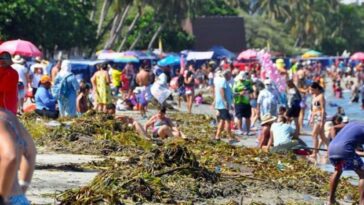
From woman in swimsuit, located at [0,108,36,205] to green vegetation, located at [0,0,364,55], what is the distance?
111 ft

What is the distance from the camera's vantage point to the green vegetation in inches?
1913

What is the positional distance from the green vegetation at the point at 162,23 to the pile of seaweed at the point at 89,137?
21.9 m

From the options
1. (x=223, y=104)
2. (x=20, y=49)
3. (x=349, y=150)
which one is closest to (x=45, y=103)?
(x=223, y=104)

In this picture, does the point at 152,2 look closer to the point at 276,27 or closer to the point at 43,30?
the point at 43,30

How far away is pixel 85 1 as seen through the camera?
5897 cm

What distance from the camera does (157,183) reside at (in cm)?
1205

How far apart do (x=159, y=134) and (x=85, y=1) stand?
40.2 meters

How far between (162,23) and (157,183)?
200 feet

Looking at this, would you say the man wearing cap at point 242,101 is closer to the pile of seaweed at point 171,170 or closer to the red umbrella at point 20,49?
the pile of seaweed at point 171,170

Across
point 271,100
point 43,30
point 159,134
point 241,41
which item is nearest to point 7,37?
point 43,30

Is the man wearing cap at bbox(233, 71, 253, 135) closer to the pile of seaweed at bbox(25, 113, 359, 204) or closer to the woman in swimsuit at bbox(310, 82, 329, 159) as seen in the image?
the woman in swimsuit at bbox(310, 82, 329, 159)

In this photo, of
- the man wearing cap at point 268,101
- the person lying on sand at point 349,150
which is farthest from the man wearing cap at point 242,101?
the person lying on sand at point 349,150

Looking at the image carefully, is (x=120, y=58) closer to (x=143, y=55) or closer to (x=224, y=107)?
(x=143, y=55)

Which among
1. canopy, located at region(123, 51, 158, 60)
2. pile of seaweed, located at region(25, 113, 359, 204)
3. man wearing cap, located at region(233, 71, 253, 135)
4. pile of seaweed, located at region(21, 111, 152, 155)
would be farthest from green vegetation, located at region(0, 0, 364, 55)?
pile of seaweed, located at region(25, 113, 359, 204)
